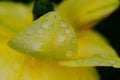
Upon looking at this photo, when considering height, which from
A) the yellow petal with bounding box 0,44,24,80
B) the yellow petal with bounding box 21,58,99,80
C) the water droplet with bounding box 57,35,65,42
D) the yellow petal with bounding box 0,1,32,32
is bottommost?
the yellow petal with bounding box 0,1,32,32

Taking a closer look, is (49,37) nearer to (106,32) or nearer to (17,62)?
(17,62)

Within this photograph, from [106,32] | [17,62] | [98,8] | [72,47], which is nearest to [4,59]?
[17,62]

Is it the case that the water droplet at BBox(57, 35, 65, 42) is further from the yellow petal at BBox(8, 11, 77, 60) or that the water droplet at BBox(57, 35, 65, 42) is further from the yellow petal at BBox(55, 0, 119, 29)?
the yellow petal at BBox(55, 0, 119, 29)

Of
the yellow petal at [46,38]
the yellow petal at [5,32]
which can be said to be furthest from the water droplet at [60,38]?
the yellow petal at [5,32]

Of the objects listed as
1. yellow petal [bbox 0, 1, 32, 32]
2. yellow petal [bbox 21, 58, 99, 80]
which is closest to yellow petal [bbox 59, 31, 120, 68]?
yellow petal [bbox 21, 58, 99, 80]

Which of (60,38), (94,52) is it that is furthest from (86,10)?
(60,38)

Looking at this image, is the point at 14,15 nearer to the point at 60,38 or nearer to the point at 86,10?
the point at 86,10
